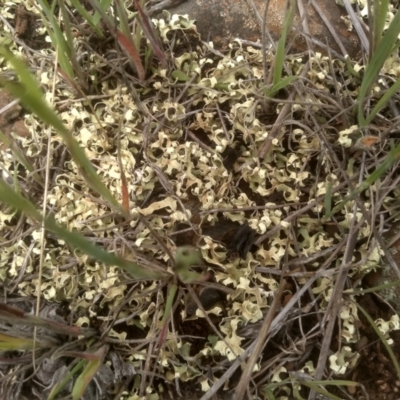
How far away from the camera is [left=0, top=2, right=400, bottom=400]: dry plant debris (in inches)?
40.2

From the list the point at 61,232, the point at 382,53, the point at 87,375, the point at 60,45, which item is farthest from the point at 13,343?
the point at 382,53

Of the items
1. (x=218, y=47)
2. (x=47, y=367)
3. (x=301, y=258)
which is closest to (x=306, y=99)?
(x=218, y=47)

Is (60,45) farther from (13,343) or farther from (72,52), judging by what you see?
(13,343)

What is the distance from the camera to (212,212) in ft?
3.49

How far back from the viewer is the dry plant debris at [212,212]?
3.35ft

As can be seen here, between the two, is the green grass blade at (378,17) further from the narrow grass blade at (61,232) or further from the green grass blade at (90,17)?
the narrow grass blade at (61,232)

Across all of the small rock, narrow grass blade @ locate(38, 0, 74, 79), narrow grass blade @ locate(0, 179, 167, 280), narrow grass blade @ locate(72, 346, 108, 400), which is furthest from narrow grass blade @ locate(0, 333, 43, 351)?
the small rock

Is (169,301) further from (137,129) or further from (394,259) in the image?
(394,259)

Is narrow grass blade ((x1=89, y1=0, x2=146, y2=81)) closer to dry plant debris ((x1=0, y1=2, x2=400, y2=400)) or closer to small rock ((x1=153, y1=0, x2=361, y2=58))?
dry plant debris ((x1=0, y1=2, x2=400, y2=400))

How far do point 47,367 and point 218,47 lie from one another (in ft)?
2.76

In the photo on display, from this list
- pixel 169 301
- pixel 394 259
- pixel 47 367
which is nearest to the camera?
pixel 169 301

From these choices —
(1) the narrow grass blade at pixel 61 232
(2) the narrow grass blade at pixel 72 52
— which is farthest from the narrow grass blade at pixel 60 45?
(1) the narrow grass blade at pixel 61 232

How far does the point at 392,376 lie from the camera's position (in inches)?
41.6

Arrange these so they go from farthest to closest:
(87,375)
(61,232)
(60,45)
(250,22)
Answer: (250,22), (60,45), (87,375), (61,232)
